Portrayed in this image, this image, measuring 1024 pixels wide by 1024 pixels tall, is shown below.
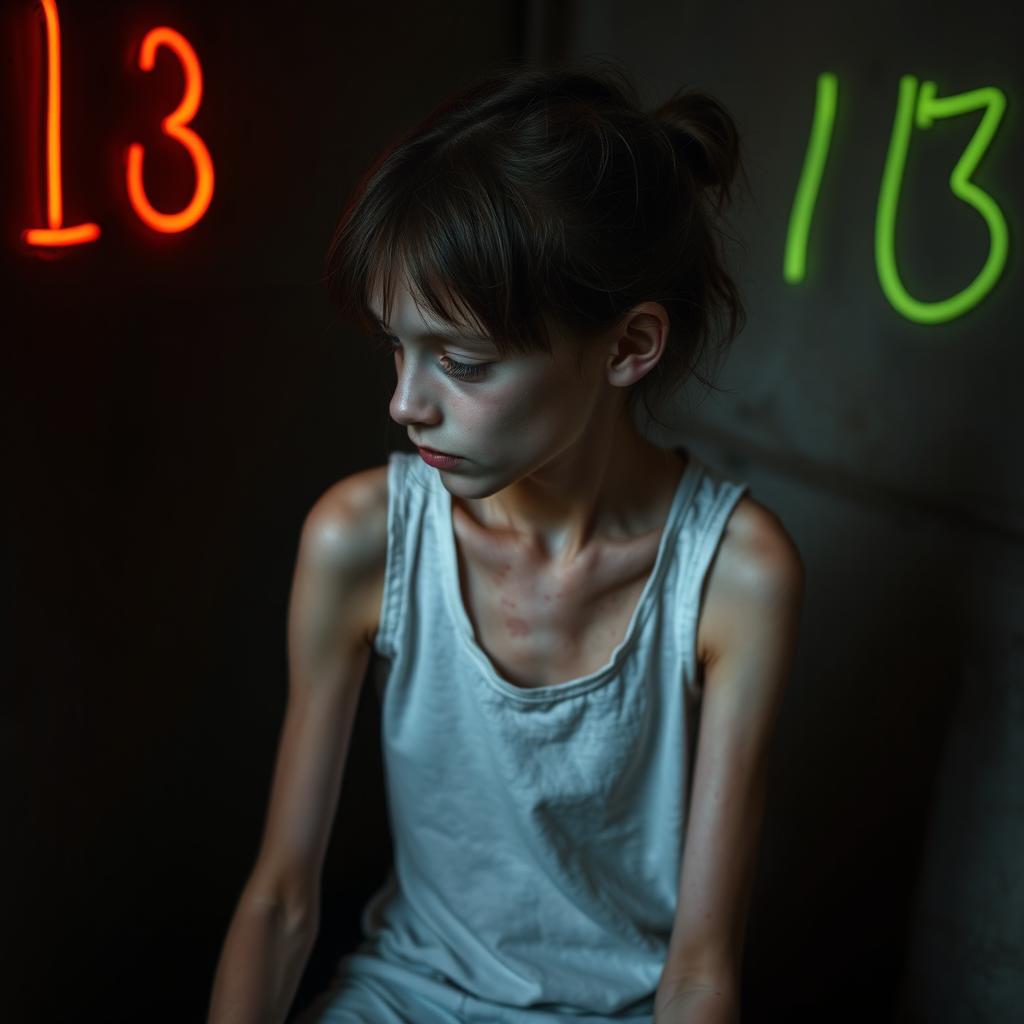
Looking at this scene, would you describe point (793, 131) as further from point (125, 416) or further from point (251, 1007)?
point (251, 1007)

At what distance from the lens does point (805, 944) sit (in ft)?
5.56

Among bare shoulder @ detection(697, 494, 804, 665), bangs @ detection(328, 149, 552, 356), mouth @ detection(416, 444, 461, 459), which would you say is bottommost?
bare shoulder @ detection(697, 494, 804, 665)

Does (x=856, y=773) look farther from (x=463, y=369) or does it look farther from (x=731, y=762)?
(x=463, y=369)

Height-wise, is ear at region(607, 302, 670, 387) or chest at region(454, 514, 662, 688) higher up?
ear at region(607, 302, 670, 387)

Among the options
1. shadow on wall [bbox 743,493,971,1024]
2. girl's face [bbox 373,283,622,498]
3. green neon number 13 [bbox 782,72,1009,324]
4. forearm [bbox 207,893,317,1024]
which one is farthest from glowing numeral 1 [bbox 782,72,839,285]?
forearm [bbox 207,893,317,1024]

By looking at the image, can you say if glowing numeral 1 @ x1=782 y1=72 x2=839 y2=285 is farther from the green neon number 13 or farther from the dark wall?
the dark wall

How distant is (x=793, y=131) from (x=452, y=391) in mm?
774

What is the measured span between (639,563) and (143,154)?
0.69 metres

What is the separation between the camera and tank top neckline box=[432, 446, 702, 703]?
4.08ft

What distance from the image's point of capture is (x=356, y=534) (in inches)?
48.8

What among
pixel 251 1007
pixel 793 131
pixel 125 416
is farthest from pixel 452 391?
pixel 793 131

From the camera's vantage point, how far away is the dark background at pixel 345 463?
1.30 m

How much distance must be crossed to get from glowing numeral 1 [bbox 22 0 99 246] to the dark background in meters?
0.01

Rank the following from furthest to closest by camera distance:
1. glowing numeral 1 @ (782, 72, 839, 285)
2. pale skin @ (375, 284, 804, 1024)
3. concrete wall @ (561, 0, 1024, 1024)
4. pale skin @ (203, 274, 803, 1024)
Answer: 1. glowing numeral 1 @ (782, 72, 839, 285)
2. concrete wall @ (561, 0, 1024, 1024)
3. pale skin @ (203, 274, 803, 1024)
4. pale skin @ (375, 284, 804, 1024)
